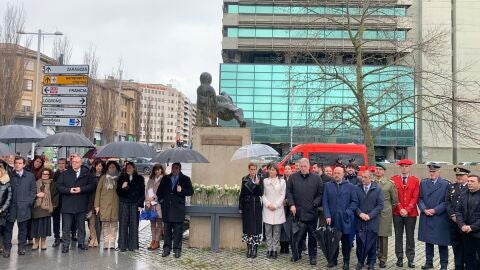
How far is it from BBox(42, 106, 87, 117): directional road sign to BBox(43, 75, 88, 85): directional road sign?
0.65 metres

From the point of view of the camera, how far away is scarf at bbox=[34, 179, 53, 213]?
27.5 ft

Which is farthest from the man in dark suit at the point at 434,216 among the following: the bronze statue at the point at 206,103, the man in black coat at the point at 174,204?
the bronze statue at the point at 206,103

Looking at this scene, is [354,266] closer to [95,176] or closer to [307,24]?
[95,176]

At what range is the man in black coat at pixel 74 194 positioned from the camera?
8.45 m

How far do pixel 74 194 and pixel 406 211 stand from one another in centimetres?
631

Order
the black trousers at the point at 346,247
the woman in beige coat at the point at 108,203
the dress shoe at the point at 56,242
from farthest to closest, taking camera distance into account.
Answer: the dress shoe at the point at 56,242
the woman in beige coat at the point at 108,203
the black trousers at the point at 346,247

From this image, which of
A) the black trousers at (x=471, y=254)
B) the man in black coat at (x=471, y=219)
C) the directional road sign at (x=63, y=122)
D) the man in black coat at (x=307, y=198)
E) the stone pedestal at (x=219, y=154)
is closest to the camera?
the man in black coat at (x=471, y=219)

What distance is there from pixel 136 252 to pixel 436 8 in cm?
6201

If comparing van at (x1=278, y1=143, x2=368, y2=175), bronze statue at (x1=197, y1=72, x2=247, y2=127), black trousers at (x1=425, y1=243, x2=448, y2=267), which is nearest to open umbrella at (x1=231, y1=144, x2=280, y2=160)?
bronze statue at (x1=197, y1=72, x2=247, y2=127)

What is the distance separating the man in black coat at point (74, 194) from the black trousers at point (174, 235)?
1.66 metres

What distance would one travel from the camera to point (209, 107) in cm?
1154

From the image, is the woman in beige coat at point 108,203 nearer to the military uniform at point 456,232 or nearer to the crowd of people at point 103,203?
the crowd of people at point 103,203

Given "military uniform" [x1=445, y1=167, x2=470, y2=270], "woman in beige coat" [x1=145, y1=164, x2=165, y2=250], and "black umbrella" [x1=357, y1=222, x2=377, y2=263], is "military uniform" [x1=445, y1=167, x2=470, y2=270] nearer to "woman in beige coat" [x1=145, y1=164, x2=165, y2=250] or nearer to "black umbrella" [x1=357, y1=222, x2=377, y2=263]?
"black umbrella" [x1=357, y1=222, x2=377, y2=263]

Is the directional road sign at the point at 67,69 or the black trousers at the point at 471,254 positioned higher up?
the directional road sign at the point at 67,69
